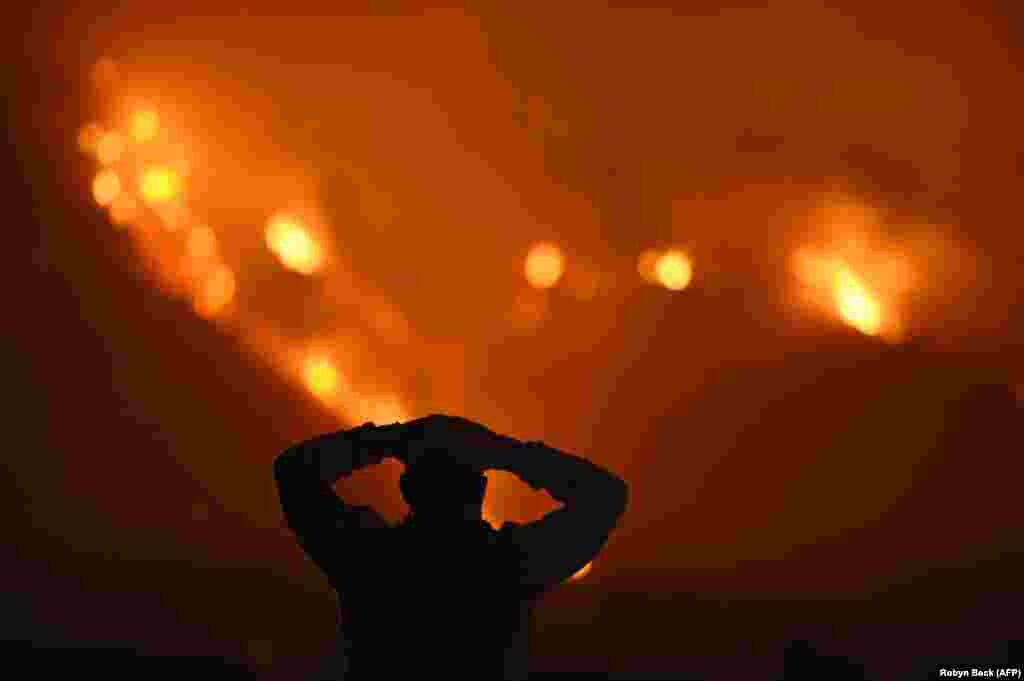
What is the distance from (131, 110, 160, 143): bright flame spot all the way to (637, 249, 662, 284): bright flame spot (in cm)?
124

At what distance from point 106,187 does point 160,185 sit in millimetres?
133

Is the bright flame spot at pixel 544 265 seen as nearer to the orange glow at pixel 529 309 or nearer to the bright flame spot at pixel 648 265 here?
the orange glow at pixel 529 309

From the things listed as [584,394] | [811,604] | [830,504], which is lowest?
[811,604]

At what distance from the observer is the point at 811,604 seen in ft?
9.20

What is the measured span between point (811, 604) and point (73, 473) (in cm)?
188

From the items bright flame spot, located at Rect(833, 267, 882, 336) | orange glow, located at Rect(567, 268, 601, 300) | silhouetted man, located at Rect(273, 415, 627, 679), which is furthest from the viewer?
orange glow, located at Rect(567, 268, 601, 300)

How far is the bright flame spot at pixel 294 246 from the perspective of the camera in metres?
2.85

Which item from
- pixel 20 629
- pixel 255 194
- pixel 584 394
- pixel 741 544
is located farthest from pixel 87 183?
pixel 741 544

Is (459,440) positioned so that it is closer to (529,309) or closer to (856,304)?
(529,309)

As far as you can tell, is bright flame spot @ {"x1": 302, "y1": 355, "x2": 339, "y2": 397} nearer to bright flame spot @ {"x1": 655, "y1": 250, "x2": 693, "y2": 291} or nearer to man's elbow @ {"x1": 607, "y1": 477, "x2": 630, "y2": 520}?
bright flame spot @ {"x1": 655, "y1": 250, "x2": 693, "y2": 291}

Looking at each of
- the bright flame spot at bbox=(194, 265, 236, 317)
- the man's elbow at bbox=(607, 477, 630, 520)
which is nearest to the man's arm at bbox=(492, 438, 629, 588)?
the man's elbow at bbox=(607, 477, 630, 520)

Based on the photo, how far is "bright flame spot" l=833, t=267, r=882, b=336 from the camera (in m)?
2.68

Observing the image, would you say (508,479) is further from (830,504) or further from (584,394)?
(830,504)

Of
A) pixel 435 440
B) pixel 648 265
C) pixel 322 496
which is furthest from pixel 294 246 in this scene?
pixel 322 496
